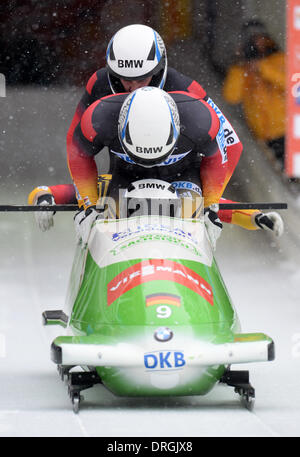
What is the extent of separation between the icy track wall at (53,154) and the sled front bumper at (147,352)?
3533mm

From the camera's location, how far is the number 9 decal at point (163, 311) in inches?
122

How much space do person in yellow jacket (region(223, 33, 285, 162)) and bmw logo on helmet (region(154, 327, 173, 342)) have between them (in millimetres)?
5181

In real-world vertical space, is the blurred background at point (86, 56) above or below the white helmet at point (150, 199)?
above

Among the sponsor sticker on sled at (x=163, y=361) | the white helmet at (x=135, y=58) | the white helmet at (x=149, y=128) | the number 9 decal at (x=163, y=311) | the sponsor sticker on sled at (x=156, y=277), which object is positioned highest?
the white helmet at (x=135, y=58)

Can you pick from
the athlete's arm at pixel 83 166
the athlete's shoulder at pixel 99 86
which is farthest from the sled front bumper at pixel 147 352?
the athlete's shoulder at pixel 99 86

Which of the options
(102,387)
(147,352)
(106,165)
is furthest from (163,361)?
(106,165)

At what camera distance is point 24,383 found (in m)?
3.67

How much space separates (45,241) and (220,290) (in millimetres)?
3685

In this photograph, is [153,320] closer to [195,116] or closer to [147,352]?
[147,352]

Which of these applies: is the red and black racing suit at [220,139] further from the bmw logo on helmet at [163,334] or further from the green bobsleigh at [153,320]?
the bmw logo on helmet at [163,334]

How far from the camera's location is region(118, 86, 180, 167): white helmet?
3500 mm

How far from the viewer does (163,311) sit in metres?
3.10

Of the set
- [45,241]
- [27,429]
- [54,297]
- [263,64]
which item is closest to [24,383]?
[27,429]
